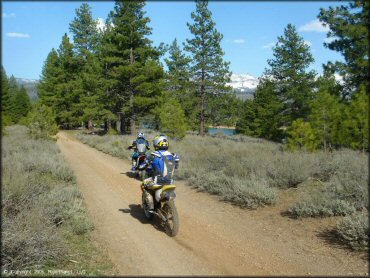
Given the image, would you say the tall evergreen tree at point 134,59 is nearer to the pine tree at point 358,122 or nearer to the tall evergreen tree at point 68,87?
the tall evergreen tree at point 68,87

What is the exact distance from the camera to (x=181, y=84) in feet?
133

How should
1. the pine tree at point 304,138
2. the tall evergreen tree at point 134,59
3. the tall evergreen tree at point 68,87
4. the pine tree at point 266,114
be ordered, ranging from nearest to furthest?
1. the pine tree at point 304,138
2. the tall evergreen tree at point 134,59
3. the pine tree at point 266,114
4. the tall evergreen tree at point 68,87

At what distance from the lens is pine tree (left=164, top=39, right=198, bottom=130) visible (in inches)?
1474

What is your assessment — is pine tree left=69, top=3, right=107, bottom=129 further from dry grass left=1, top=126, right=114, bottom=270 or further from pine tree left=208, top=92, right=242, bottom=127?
dry grass left=1, top=126, right=114, bottom=270

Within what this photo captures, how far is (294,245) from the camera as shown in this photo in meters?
6.64

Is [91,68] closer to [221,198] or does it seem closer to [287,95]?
[287,95]

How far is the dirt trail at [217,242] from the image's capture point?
214 inches

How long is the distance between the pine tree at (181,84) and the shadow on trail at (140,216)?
28.2 meters

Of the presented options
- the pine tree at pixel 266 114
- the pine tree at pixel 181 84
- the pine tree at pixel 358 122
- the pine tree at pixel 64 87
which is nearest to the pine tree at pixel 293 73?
the pine tree at pixel 266 114

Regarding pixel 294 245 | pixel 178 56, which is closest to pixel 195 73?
pixel 178 56

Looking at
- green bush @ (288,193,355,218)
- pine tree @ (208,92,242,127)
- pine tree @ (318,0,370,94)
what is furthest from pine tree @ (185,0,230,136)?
green bush @ (288,193,355,218)

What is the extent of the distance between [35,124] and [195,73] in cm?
2049

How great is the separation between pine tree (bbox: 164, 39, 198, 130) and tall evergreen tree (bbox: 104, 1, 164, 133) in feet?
23.0

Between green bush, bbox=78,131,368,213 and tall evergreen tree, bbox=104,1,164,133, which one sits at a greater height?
tall evergreen tree, bbox=104,1,164,133
